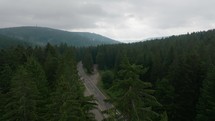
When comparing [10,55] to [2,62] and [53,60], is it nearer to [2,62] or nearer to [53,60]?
[2,62]

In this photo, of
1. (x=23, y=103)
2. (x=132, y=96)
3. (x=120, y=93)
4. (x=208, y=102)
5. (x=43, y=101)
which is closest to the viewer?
(x=132, y=96)

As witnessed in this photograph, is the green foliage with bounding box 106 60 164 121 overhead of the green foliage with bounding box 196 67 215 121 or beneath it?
overhead

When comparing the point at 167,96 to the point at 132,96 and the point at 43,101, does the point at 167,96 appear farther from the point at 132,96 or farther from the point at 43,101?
the point at 132,96

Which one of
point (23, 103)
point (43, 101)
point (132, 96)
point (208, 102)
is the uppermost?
point (132, 96)

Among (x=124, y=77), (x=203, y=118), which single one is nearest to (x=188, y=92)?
(x=203, y=118)

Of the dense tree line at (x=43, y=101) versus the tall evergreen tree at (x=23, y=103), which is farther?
the tall evergreen tree at (x=23, y=103)

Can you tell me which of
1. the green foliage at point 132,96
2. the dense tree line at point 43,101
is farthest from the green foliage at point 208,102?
the green foliage at point 132,96

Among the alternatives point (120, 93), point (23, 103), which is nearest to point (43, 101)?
point (23, 103)

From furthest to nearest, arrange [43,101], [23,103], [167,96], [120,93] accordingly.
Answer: [167,96] → [43,101] → [23,103] → [120,93]

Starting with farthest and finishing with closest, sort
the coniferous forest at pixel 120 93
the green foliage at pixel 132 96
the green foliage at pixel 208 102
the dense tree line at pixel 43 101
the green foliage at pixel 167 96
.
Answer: the green foliage at pixel 167 96
the green foliage at pixel 208 102
the dense tree line at pixel 43 101
the coniferous forest at pixel 120 93
the green foliage at pixel 132 96

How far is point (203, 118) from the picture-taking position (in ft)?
108

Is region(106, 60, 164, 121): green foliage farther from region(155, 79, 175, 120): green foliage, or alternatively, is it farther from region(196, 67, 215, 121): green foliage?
region(155, 79, 175, 120): green foliage

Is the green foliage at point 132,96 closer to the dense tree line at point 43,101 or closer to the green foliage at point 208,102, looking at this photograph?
the dense tree line at point 43,101

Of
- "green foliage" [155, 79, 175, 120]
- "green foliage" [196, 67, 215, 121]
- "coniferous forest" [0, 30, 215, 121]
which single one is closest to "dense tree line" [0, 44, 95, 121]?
"coniferous forest" [0, 30, 215, 121]
